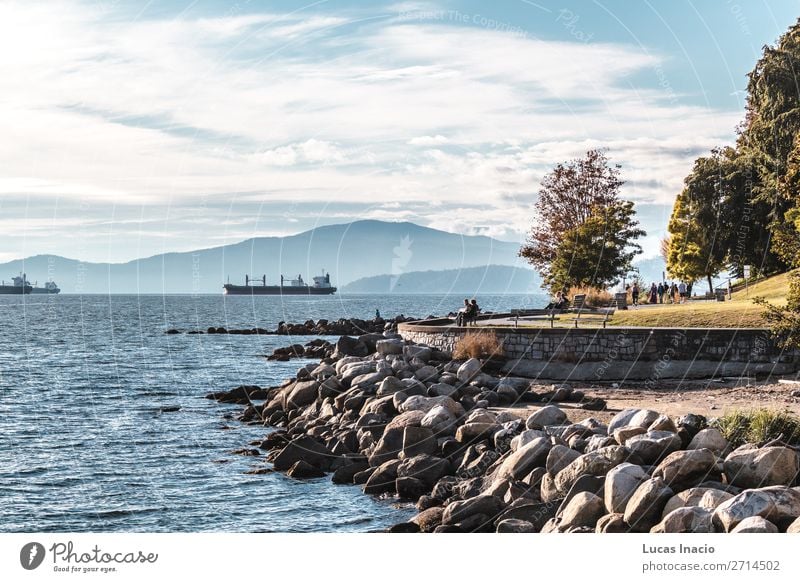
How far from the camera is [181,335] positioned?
86375 mm

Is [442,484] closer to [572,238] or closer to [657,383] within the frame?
[657,383]

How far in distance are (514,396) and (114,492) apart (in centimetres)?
1025

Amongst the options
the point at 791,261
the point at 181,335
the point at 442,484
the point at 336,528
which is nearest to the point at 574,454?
the point at 442,484

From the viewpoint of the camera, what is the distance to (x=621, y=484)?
47.1ft

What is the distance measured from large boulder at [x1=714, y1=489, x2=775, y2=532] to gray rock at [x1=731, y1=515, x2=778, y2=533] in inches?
12.4

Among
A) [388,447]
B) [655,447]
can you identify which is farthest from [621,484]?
[388,447]

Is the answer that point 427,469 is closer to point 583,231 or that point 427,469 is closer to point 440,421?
point 440,421

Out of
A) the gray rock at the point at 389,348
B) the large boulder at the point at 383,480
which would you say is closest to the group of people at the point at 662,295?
the gray rock at the point at 389,348

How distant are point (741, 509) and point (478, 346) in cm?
1850

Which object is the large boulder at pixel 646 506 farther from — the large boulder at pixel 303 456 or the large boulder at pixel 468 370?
the large boulder at pixel 468 370

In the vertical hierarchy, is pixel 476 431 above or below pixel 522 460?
above

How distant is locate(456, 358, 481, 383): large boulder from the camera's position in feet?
→ 89.4

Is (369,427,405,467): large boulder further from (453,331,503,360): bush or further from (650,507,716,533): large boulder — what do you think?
(453,331,503,360): bush

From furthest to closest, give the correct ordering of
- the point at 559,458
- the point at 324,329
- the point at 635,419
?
the point at 324,329 < the point at 635,419 < the point at 559,458
